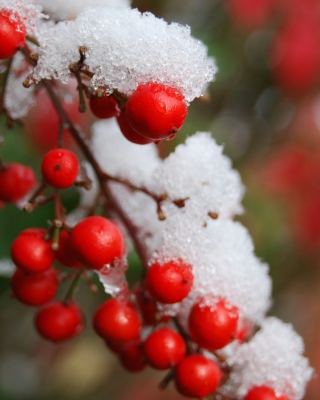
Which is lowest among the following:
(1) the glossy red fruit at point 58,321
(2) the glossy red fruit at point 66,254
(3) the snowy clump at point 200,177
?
(1) the glossy red fruit at point 58,321

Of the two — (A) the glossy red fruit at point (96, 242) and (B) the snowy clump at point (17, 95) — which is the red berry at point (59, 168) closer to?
(A) the glossy red fruit at point (96, 242)

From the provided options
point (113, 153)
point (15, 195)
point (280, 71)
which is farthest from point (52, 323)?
point (280, 71)

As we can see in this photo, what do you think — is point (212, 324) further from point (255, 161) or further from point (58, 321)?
point (255, 161)

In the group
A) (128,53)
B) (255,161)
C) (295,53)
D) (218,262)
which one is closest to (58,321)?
(218,262)

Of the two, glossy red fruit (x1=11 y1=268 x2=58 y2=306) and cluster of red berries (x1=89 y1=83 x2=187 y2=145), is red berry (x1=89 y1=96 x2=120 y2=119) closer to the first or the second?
cluster of red berries (x1=89 y1=83 x2=187 y2=145)

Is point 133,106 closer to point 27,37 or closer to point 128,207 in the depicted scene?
point 27,37

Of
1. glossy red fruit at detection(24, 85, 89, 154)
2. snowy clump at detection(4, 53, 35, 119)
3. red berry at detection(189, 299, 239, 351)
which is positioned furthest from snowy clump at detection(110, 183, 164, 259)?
glossy red fruit at detection(24, 85, 89, 154)

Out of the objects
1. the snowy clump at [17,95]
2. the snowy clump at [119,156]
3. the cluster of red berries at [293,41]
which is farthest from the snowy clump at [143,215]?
the cluster of red berries at [293,41]
